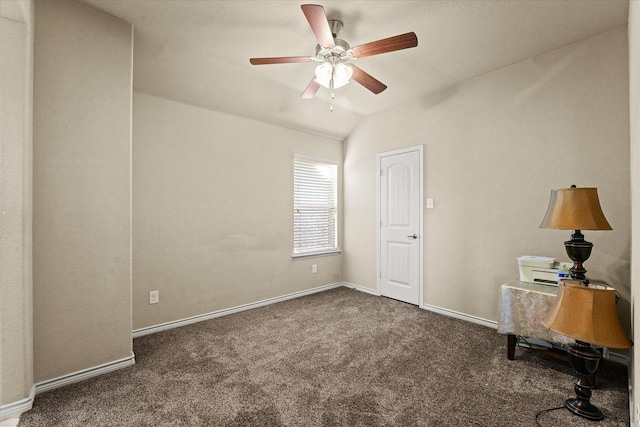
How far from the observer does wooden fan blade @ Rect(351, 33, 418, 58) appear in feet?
6.20

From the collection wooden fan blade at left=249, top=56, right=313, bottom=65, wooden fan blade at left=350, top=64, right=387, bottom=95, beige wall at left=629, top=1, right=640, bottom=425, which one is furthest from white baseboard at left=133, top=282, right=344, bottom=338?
beige wall at left=629, top=1, right=640, bottom=425

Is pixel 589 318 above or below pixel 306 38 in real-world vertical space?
below

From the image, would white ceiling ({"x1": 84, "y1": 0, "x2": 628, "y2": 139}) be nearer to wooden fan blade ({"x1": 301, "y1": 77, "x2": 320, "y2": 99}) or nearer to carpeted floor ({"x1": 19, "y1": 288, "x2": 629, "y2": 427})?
wooden fan blade ({"x1": 301, "y1": 77, "x2": 320, "y2": 99})

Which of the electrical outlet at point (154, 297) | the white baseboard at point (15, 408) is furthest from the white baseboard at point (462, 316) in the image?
the white baseboard at point (15, 408)

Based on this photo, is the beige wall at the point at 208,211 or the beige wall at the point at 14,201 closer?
the beige wall at the point at 14,201

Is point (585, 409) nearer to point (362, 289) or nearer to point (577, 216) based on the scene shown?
point (577, 216)

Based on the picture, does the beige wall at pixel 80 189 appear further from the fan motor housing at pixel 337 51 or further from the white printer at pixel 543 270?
the white printer at pixel 543 270

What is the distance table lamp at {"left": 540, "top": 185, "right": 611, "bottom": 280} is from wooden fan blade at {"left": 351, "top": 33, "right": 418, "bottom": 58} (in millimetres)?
1391

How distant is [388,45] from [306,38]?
0.90 m

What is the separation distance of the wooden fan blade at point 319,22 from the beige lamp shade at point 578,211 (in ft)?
6.18

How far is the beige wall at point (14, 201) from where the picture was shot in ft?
5.89

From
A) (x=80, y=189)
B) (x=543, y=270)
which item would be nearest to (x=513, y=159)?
(x=543, y=270)

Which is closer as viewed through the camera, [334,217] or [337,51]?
[337,51]

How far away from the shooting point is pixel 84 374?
2.19m
